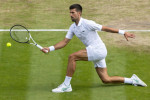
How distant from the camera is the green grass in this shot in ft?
41.8

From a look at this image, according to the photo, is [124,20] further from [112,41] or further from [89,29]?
[89,29]

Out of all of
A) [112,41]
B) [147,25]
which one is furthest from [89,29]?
[147,25]

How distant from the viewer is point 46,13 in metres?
18.9

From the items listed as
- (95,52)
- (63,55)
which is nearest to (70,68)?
(95,52)

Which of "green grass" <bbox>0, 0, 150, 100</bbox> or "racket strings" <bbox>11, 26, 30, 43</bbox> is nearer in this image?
"green grass" <bbox>0, 0, 150, 100</bbox>

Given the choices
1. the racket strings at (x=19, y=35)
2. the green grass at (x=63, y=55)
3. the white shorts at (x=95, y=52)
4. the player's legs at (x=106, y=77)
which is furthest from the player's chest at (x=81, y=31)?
the racket strings at (x=19, y=35)

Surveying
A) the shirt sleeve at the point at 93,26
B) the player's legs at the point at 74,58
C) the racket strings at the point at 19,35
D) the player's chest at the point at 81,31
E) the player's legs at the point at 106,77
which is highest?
the shirt sleeve at the point at 93,26

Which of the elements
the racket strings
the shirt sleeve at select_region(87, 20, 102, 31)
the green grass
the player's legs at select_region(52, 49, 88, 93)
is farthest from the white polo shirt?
the racket strings

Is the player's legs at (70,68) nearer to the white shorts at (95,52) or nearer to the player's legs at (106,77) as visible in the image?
the white shorts at (95,52)

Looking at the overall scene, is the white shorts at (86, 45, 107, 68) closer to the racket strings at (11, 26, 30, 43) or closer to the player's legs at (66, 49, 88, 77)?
the player's legs at (66, 49, 88, 77)

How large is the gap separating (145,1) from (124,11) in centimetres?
138

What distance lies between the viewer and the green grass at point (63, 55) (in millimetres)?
12727

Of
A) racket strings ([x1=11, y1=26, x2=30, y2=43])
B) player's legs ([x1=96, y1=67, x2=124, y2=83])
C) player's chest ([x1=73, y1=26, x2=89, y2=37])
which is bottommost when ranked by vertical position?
player's legs ([x1=96, y1=67, x2=124, y2=83])

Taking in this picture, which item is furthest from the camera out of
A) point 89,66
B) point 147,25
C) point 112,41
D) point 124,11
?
point 124,11
